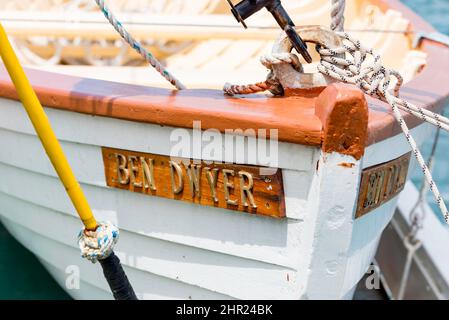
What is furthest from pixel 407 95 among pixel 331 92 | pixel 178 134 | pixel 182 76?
pixel 182 76

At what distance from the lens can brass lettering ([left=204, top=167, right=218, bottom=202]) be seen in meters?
1.73

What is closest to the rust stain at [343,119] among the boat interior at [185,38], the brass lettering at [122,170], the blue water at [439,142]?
the brass lettering at [122,170]

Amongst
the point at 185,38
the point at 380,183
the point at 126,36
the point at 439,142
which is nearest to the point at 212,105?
the point at 126,36

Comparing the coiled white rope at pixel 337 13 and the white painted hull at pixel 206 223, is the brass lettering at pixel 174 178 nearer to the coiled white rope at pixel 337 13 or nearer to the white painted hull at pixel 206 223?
the white painted hull at pixel 206 223

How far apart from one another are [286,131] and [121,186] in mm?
645

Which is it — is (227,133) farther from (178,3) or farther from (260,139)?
(178,3)

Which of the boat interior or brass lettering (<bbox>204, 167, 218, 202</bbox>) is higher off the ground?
the boat interior

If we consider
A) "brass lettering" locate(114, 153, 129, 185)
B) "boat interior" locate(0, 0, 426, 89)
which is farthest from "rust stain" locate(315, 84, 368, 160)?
"boat interior" locate(0, 0, 426, 89)

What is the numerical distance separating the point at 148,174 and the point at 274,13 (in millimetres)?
636

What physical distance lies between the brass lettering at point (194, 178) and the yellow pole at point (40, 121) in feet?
1.10

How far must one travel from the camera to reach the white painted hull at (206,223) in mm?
1671

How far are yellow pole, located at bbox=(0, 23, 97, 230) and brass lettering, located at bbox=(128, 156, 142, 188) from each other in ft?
1.01

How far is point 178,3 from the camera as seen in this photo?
3850 millimetres

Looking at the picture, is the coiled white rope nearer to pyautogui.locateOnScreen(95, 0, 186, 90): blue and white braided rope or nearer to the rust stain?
the rust stain
